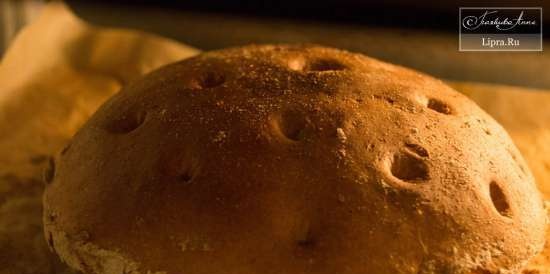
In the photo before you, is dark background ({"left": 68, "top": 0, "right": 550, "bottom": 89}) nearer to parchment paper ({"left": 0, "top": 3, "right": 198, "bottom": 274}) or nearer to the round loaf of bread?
parchment paper ({"left": 0, "top": 3, "right": 198, "bottom": 274})

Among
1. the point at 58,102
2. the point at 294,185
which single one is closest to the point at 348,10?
the point at 58,102

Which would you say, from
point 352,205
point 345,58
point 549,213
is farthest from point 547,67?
point 352,205

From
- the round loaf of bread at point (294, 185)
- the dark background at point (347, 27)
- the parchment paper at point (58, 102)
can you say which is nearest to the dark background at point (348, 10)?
the dark background at point (347, 27)

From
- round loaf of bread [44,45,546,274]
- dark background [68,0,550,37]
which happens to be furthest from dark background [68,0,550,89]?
round loaf of bread [44,45,546,274]

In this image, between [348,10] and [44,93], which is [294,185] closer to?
[44,93]

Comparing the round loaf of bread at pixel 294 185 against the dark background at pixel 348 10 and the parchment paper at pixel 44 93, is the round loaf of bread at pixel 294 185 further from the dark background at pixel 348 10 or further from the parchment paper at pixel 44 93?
the dark background at pixel 348 10

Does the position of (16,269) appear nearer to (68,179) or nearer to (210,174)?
(68,179)

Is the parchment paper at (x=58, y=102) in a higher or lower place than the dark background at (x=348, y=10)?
lower
